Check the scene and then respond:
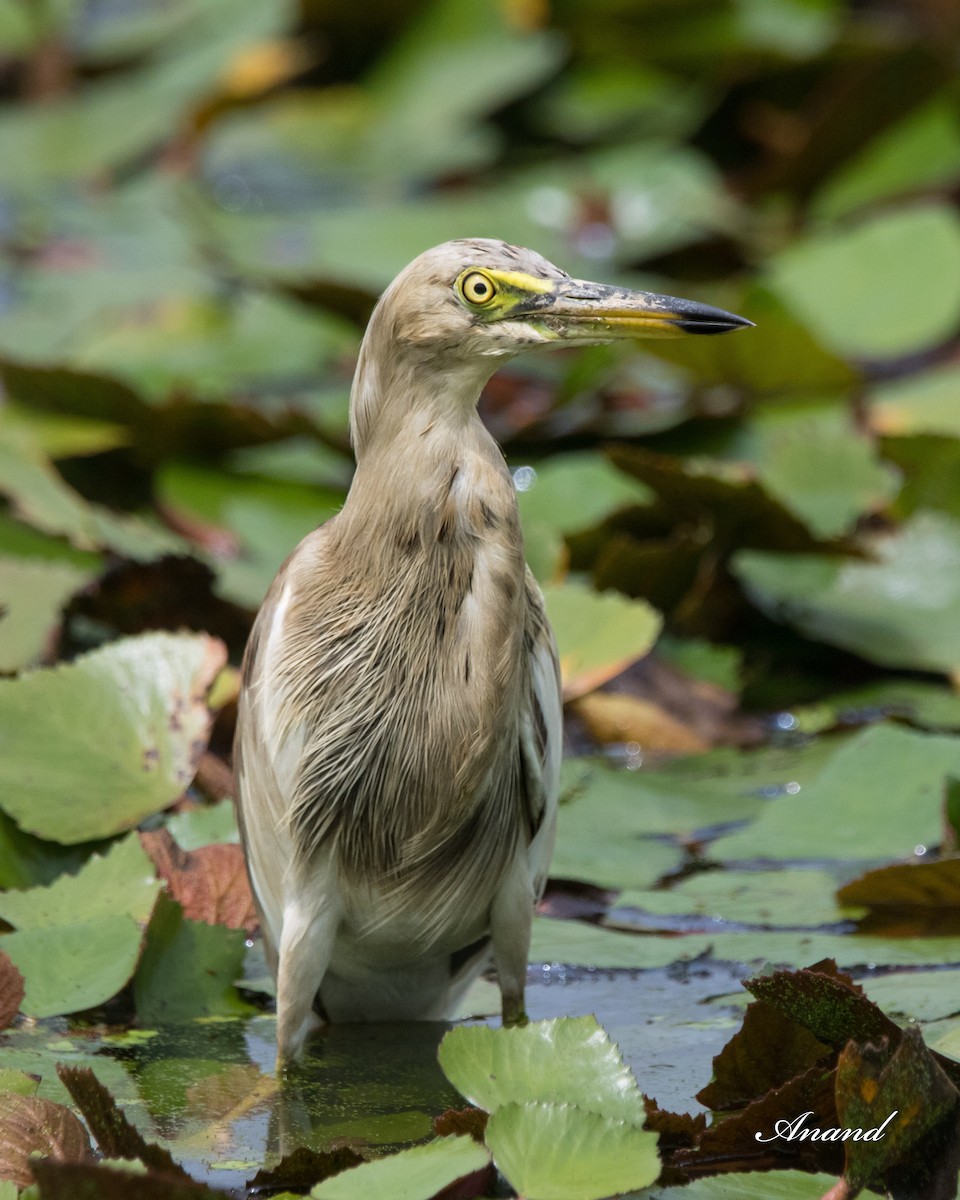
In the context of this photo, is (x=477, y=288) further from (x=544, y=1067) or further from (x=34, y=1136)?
(x=34, y=1136)

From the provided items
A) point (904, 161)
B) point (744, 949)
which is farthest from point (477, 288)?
point (904, 161)

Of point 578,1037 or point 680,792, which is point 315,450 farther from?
point 578,1037

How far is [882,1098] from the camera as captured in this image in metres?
2.20

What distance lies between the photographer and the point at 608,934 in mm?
3219

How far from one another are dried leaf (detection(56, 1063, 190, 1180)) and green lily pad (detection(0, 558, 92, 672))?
1.60 metres

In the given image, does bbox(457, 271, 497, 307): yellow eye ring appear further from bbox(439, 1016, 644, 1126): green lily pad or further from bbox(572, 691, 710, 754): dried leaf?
bbox(572, 691, 710, 754): dried leaf

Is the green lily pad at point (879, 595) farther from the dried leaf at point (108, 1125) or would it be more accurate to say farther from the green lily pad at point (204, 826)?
the dried leaf at point (108, 1125)

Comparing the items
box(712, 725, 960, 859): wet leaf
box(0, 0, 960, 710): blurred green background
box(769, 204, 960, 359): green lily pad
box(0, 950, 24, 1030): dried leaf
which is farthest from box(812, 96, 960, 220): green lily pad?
box(0, 950, 24, 1030): dried leaf

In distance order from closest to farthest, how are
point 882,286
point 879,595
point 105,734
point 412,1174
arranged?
point 412,1174
point 105,734
point 879,595
point 882,286

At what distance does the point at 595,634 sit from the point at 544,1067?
1.55 metres

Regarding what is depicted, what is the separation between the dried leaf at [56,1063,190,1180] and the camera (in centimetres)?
221

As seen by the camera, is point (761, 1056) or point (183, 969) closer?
point (761, 1056)

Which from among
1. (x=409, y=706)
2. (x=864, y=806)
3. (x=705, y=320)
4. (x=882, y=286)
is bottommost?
(x=864, y=806)
